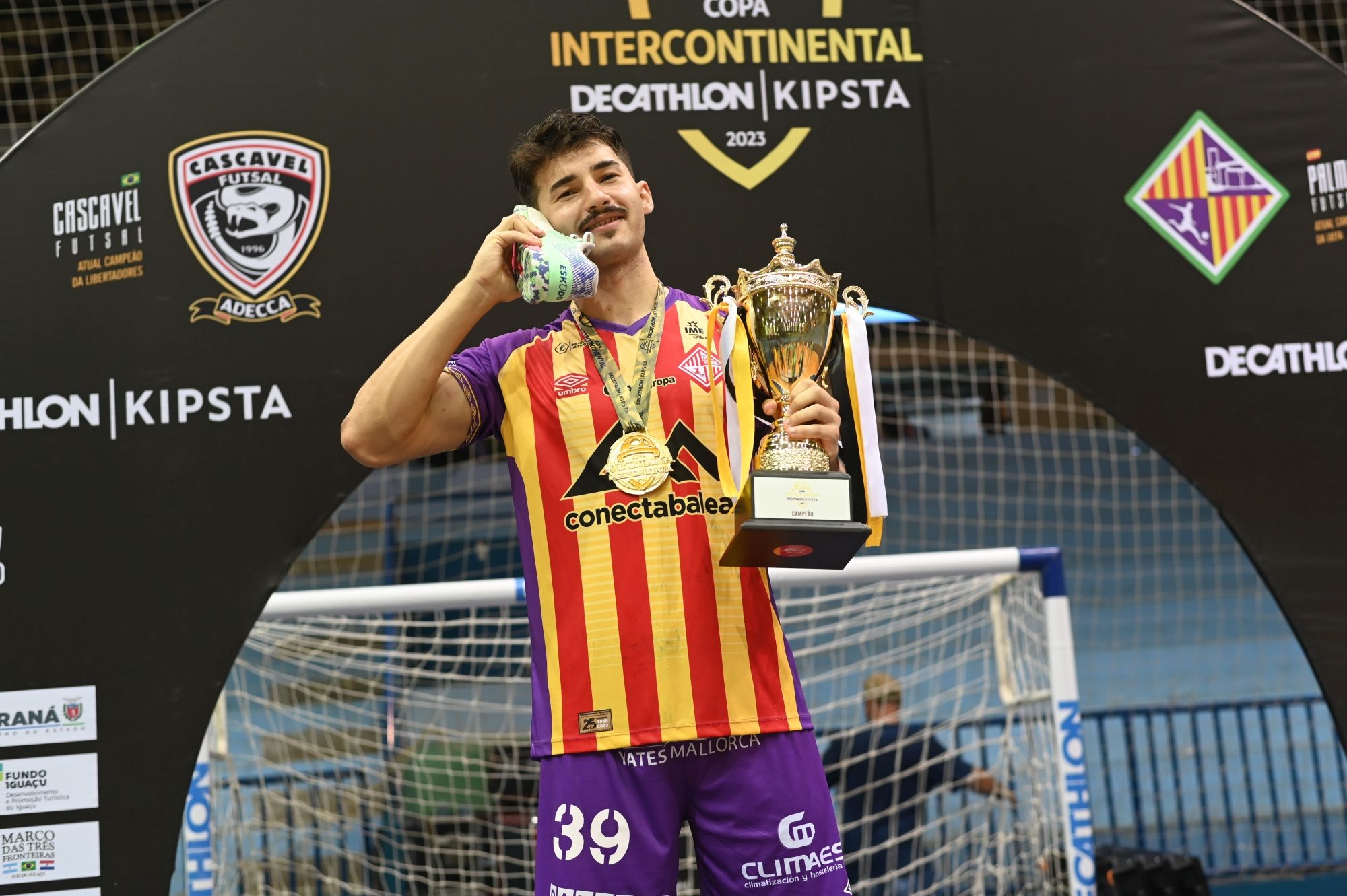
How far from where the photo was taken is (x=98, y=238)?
3283 mm

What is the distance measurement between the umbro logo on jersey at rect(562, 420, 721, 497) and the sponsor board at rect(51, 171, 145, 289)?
1622mm

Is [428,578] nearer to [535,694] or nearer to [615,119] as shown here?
[615,119]

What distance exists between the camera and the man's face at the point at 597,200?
2303mm

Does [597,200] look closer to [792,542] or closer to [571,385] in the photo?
[571,385]

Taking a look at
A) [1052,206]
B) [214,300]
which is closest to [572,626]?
[214,300]

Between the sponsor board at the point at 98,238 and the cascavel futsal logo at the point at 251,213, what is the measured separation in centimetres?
13

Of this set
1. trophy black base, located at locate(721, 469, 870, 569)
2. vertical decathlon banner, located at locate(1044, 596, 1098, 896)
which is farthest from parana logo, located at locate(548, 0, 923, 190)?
vertical decathlon banner, located at locate(1044, 596, 1098, 896)

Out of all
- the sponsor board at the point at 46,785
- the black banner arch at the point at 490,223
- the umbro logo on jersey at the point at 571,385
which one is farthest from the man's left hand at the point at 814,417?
the sponsor board at the point at 46,785

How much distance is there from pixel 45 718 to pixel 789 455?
2.07 metres

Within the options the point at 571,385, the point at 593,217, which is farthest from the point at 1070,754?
the point at 593,217

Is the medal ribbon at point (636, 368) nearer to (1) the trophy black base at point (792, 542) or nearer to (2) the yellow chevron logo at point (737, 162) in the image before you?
(1) the trophy black base at point (792, 542)

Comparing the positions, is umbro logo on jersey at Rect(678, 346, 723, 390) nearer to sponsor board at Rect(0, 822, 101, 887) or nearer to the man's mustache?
the man's mustache

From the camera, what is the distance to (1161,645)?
8.70 m

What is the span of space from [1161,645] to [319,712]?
537 centimetres
